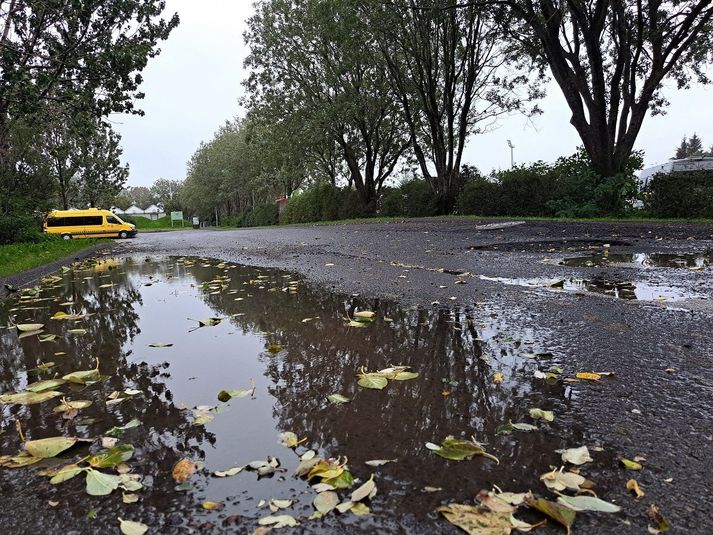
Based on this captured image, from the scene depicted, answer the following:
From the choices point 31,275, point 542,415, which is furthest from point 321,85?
point 542,415

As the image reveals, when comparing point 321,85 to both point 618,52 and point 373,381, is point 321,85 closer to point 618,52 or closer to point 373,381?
point 618,52

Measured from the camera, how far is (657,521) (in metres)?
1.51

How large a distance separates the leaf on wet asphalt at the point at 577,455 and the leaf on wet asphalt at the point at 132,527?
4.99 ft

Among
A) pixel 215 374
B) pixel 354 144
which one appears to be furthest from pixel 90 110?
pixel 354 144

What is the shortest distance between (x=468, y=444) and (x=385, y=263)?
6.41 m

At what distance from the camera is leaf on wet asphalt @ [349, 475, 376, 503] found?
169 centimetres

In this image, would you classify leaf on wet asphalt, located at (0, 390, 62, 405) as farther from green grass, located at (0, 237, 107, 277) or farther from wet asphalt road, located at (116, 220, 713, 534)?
green grass, located at (0, 237, 107, 277)

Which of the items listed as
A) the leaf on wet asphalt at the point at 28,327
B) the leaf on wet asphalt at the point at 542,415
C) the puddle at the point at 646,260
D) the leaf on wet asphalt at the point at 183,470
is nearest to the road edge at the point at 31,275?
the leaf on wet asphalt at the point at 28,327

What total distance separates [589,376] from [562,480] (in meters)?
1.14

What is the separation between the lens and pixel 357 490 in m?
1.73

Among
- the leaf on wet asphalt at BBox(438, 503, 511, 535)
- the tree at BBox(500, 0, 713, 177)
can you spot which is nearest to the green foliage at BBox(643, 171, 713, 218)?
the tree at BBox(500, 0, 713, 177)

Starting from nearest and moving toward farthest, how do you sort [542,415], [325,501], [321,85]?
[325,501] < [542,415] < [321,85]

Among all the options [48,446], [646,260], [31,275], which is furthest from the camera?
[31,275]

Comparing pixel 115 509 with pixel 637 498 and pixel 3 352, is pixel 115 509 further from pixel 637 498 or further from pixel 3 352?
pixel 3 352
